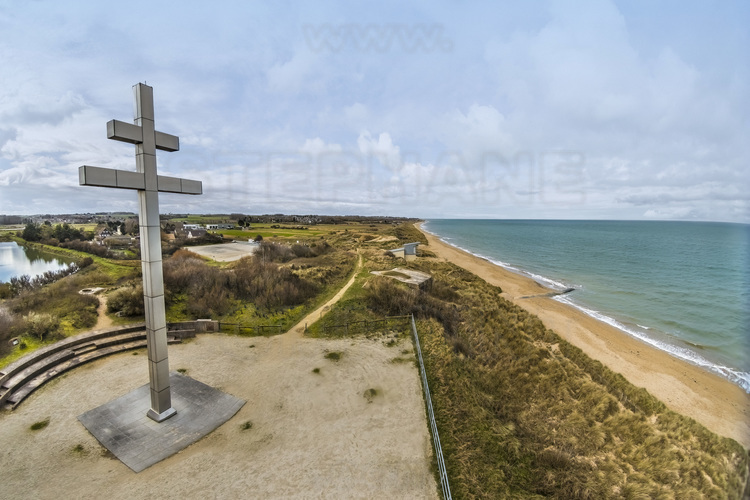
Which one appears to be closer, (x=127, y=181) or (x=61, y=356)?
(x=127, y=181)

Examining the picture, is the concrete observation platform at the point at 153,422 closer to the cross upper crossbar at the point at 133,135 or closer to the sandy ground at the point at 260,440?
the sandy ground at the point at 260,440

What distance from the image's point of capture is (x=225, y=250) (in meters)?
Result: 29.4

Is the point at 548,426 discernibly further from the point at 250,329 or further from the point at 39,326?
the point at 39,326

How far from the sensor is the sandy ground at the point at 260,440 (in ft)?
19.0

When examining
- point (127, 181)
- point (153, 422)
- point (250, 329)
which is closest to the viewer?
point (127, 181)

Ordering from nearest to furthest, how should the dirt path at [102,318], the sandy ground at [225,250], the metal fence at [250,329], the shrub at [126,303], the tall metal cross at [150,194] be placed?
the tall metal cross at [150,194] → the dirt path at [102,318] → the shrub at [126,303] → the metal fence at [250,329] → the sandy ground at [225,250]

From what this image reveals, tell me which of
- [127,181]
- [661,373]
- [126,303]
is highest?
[127,181]

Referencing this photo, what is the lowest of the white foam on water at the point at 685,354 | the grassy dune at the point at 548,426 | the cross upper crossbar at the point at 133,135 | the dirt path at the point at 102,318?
the white foam on water at the point at 685,354

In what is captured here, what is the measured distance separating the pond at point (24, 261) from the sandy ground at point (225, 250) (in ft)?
27.8

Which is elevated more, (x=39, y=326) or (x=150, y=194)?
(x=150, y=194)

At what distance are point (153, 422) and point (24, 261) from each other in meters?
23.1

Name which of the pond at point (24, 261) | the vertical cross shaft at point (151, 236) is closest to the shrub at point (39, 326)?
the vertical cross shaft at point (151, 236)

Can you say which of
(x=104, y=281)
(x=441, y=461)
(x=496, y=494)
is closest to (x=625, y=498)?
(x=496, y=494)

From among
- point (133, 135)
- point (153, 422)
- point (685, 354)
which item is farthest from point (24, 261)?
point (685, 354)
